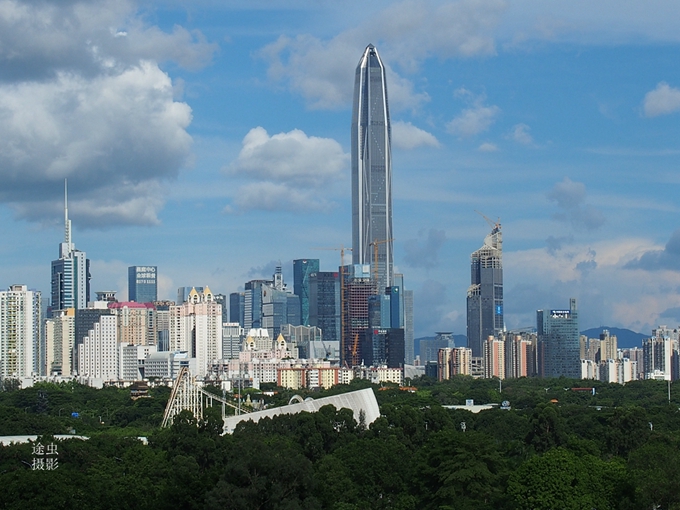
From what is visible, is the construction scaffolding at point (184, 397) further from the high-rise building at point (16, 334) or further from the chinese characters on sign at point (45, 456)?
the high-rise building at point (16, 334)

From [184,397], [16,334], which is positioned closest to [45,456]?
[184,397]

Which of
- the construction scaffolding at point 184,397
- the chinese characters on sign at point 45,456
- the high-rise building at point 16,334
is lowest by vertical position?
the chinese characters on sign at point 45,456

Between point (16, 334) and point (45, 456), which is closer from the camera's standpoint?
point (45, 456)

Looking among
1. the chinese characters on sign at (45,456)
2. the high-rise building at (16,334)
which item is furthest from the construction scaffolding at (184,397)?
the high-rise building at (16,334)

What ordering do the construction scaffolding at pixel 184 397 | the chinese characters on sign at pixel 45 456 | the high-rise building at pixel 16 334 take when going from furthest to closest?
the high-rise building at pixel 16 334, the construction scaffolding at pixel 184 397, the chinese characters on sign at pixel 45 456

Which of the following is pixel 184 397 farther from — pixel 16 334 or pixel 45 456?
pixel 16 334

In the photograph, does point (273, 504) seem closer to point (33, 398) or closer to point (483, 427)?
point (483, 427)

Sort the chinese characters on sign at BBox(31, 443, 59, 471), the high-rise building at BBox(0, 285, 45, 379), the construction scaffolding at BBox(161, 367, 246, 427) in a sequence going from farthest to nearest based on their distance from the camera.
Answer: the high-rise building at BBox(0, 285, 45, 379) → the construction scaffolding at BBox(161, 367, 246, 427) → the chinese characters on sign at BBox(31, 443, 59, 471)

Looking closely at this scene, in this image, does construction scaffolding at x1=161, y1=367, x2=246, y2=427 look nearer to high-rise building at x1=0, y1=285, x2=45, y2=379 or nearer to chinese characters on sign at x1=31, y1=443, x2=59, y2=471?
chinese characters on sign at x1=31, y1=443, x2=59, y2=471

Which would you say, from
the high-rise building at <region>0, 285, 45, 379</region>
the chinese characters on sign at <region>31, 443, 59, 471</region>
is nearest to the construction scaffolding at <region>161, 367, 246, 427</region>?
the chinese characters on sign at <region>31, 443, 59, 471</region>
